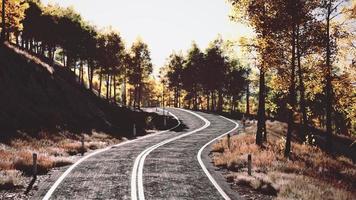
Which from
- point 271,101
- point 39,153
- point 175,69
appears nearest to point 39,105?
point 39,153

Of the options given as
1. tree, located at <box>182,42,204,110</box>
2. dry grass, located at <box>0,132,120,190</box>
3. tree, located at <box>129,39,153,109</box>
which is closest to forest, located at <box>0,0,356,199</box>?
dry grass, located at <box>0,132,120,190</box>

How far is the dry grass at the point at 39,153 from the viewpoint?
15.2m

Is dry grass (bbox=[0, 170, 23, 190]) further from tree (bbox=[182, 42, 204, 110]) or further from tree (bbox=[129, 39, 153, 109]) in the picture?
tree (bbox=[182, 42, 204, 110])

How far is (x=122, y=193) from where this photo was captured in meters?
12.6

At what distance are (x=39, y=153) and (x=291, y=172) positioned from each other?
12.7m

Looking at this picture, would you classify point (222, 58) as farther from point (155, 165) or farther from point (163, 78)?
point (155, 165)

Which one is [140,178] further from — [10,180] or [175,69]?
[175,69]

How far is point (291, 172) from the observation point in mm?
17516

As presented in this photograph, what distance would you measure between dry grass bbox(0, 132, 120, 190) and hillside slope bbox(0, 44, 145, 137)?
1662 millimetres

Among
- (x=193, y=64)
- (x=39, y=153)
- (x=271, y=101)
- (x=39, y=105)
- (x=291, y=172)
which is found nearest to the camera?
(x=291, y=172)

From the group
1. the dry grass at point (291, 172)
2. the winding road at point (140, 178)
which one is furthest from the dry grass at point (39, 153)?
the dry grass at point (291, 172)

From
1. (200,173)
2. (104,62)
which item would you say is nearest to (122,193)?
(200,173)

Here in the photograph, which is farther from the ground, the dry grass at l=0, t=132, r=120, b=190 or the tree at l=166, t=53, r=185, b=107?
the tree at l=166, t=53, r=185, b=107

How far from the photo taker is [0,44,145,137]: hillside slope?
29.8m
